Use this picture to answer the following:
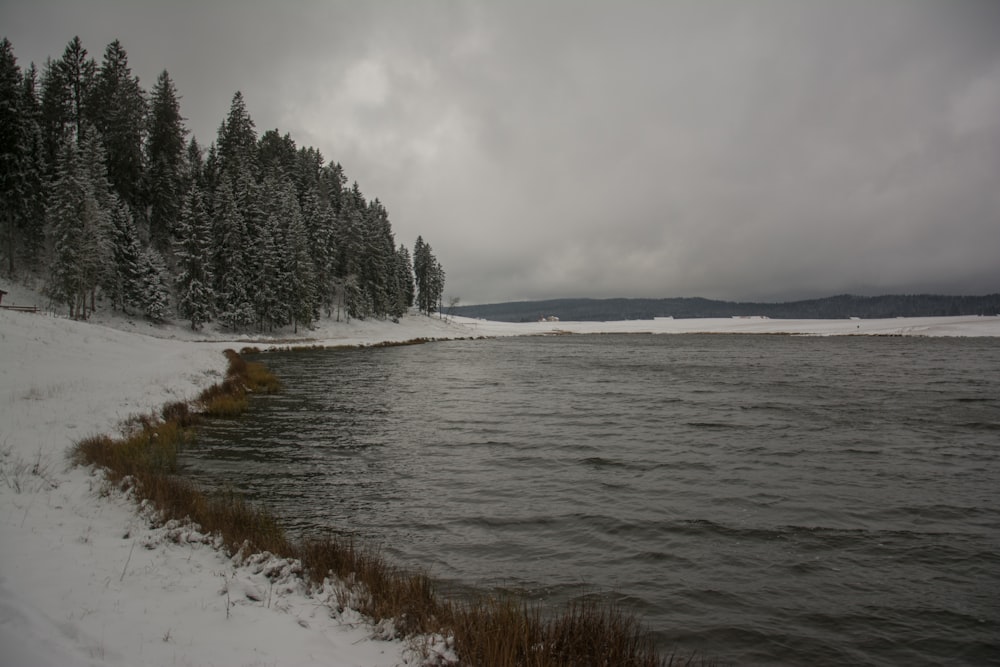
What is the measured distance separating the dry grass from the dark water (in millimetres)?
1014

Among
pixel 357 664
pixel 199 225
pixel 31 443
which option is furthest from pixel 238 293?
pixel 357 664

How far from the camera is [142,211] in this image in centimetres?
6191

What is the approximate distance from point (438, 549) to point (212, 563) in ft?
11.4

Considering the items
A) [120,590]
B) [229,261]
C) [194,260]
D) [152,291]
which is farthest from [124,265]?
[120,590]

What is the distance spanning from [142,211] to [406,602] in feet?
240

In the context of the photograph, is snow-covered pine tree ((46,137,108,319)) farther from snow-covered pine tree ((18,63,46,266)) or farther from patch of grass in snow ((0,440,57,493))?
patch of grass in snow ((0,440,57,493))

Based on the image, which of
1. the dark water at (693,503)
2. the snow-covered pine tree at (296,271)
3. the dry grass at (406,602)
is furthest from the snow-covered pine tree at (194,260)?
the dry grass at (406,602)

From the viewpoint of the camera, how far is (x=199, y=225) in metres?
54.8

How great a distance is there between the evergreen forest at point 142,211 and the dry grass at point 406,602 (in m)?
46.1

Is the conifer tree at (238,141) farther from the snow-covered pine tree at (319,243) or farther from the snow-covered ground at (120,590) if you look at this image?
the snow-covered ground at (120,590)

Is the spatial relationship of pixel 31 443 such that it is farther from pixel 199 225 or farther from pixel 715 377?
pixel 199 225

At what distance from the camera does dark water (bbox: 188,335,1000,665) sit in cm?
675

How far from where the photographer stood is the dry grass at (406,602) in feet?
15.9

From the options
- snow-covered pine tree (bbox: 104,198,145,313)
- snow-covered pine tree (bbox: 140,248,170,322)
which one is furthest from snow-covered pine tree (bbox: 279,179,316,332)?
snow-covered pine tree (bbox: 104,198,145,313)
